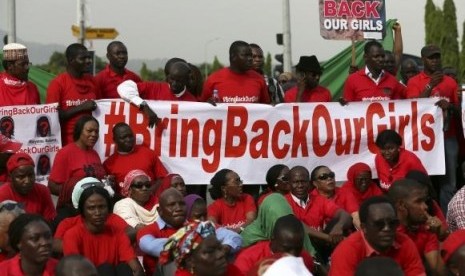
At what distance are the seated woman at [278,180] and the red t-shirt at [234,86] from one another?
0.96 m

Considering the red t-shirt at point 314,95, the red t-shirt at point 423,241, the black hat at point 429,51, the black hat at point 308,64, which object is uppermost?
the black hat at point 429,51

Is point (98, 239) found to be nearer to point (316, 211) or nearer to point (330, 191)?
point (316, 211)

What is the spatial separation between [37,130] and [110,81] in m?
0.89

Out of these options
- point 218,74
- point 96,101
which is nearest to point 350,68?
point 218,74

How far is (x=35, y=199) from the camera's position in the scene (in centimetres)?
925

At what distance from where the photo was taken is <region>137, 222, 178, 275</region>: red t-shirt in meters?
8.40

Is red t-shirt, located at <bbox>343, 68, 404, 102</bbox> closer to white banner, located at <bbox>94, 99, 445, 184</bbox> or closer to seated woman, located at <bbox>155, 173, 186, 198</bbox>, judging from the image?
white banner, located at <bbox>94, 99, 445, 184</bbox>

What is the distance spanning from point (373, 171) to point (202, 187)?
179 centimetres

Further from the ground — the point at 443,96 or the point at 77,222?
the point at 443,96

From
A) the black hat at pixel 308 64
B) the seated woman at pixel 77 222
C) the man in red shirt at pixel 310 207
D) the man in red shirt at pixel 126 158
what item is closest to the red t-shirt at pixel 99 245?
the seated woman at pixel 77 222

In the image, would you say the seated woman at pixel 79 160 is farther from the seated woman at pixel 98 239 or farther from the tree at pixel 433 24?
the tree at pixel 433 24

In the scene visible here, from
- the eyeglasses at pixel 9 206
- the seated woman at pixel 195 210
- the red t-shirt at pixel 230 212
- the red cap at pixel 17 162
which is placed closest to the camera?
the eyeglasses at pixel 9 206

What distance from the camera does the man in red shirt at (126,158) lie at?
10.1 m

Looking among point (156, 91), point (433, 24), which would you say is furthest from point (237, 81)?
point (433, 24)
